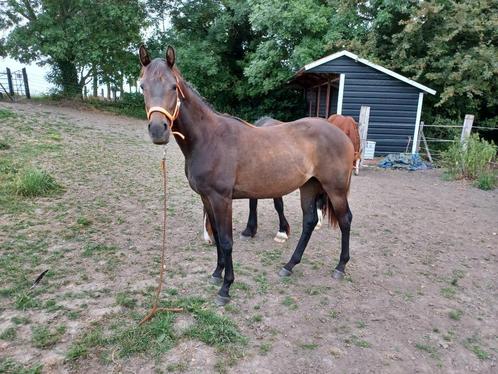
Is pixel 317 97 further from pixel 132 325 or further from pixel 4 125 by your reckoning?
pixel 132 325

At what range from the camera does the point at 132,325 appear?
8.14ft

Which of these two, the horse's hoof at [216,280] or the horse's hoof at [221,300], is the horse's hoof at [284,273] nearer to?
the horse's hoof at [216,280]

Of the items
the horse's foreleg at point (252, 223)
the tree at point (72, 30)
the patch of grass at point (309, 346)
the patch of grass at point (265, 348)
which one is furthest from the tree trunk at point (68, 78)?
the patch of grass at point (309, 346)

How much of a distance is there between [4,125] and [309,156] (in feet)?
28.7

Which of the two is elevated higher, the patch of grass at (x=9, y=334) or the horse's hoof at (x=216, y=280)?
the patch of grass at (x=9, y=334)

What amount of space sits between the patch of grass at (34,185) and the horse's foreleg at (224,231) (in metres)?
3.49

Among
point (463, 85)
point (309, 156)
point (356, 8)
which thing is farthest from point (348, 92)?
point (309, 156)

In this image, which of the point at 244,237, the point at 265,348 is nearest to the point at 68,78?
the point at 244,237

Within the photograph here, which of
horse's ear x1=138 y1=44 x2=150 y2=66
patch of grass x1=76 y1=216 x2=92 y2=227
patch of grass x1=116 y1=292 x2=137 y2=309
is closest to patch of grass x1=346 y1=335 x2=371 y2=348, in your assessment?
patch of grass x1=116 y1=292 x2=137 y2=309

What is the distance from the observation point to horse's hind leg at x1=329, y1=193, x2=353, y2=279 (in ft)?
10.8

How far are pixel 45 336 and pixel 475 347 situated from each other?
2947 millimetres

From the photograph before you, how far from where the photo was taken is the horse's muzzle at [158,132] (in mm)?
2258

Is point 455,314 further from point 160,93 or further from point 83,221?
point 83,221

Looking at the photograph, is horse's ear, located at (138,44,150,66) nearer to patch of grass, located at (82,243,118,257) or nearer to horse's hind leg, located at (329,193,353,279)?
horse's hind leg, located at (329,193,353,279)
